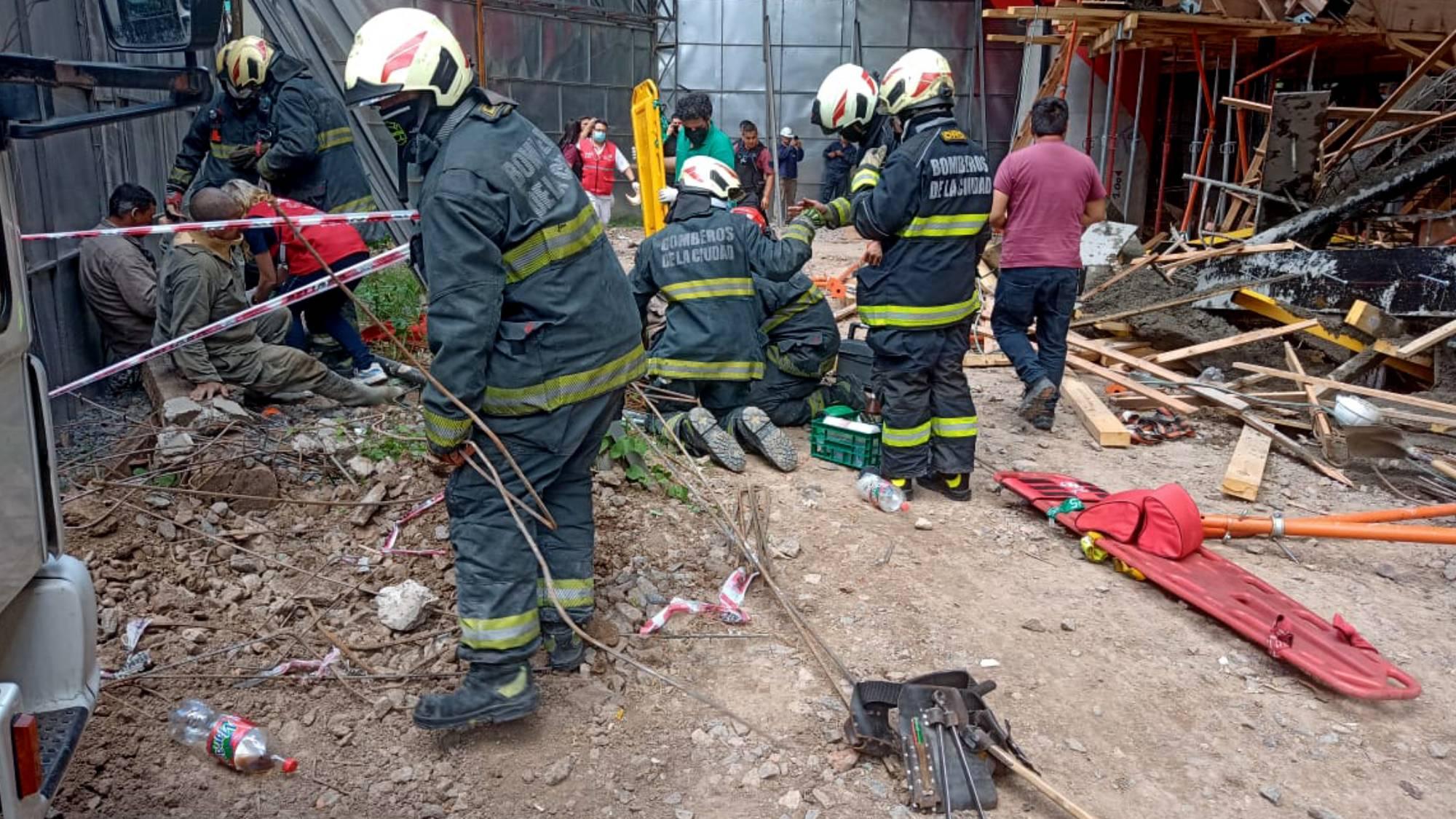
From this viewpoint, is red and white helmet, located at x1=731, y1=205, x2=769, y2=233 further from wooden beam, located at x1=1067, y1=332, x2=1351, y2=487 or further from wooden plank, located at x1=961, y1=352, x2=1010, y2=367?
wooden beam, located at x1=1067, y1=332, x2=1351, y2=487

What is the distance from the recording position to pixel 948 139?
467cm

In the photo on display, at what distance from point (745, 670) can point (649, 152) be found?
5.16 meters

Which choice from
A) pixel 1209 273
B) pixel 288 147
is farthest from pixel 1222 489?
pixel 288 147

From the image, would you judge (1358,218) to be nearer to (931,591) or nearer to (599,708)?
(931,591)

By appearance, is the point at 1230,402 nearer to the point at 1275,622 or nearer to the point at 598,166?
the point at 1275,622

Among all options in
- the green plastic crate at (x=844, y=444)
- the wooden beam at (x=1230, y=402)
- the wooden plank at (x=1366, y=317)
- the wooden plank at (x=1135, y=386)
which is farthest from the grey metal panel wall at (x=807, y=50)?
the green plastic crate at (x=844, y=444)

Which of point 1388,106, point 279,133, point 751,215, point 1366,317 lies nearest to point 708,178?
point 751,215

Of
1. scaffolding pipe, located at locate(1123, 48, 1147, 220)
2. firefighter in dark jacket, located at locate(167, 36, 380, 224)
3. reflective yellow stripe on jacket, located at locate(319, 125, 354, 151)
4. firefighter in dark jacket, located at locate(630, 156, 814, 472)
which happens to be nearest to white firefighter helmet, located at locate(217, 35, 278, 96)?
firefighter in dark jacket, located at locate(167, 36, 380, 224)

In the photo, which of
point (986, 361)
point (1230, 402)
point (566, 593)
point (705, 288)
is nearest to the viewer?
point (566, 593)

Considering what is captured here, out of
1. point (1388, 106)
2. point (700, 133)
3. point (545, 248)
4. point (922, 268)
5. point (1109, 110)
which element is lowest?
point (922, 268)

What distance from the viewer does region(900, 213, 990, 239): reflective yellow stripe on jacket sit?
4.71 metres

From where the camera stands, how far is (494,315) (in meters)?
2.79

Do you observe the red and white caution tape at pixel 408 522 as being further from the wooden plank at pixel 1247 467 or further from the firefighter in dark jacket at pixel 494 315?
the wooden plank at pixel 1247 467

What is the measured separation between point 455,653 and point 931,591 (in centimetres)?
187
